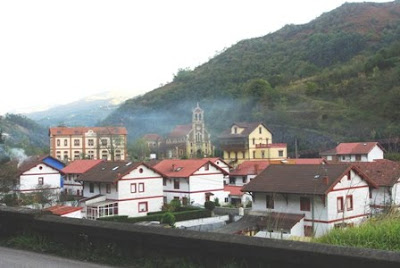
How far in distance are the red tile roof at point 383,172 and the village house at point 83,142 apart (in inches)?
2172

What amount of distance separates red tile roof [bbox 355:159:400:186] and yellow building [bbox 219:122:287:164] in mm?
32937

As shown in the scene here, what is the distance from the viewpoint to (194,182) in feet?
135

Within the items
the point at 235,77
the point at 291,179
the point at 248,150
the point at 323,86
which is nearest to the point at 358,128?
the point at 248,150

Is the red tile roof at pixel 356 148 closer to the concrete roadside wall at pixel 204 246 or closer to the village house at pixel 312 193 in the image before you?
the village house at pixel 312 193

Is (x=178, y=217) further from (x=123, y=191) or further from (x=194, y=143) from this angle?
(x=194, y=143)

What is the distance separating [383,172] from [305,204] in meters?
7.64

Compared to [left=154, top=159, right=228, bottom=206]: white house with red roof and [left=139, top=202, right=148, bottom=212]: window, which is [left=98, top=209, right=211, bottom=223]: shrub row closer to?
[left=139, top=202, right=148, bottom=212]: window

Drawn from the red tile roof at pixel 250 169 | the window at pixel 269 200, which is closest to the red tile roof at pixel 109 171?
the window at pixel 269 200

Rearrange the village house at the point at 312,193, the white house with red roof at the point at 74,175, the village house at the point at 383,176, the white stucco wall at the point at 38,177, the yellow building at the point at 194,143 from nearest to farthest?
the village house at the point at 312,193 < the village house at the point at 383,176 < the white stucco wall at the point at 38,177 < the white house with red roof at the point at 74,175 < the yellow building at the point at 194,143

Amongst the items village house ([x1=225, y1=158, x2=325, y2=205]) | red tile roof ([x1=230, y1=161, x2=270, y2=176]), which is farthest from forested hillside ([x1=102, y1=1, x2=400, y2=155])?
red tile roof ([x1=230, y1=161, x2=270, y2=176])

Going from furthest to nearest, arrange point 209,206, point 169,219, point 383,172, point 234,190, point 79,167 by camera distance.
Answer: point 79,167
point 234,190
point 209,206
point 169,219
point 383,172

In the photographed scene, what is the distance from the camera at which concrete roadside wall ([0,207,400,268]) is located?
4.74 meters

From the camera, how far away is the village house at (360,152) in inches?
2096

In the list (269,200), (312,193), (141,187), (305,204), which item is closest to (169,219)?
(141,187)
